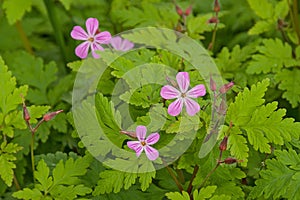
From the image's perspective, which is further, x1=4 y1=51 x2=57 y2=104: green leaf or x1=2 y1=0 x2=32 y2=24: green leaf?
x1=2 y1=0 x2=32 y2=24: green leaf

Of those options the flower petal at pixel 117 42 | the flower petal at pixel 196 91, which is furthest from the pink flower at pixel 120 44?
the flower petal at pixel 196 91

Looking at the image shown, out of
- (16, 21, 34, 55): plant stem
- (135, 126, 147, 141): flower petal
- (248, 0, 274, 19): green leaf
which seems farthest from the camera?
(16, 21, 34, 55): plant stem

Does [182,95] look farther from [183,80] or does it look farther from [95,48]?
[95,48]

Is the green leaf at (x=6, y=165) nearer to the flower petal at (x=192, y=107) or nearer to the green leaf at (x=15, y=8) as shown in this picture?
the flower petal at (x=192, y=107)

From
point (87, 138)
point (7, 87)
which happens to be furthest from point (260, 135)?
point (7, 87)

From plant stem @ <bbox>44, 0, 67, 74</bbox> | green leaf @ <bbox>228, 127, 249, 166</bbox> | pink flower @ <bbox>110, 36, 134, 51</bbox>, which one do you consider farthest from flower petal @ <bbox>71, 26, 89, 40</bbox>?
plant stem @ <bbox>44, 0, 67, 74</bbox>

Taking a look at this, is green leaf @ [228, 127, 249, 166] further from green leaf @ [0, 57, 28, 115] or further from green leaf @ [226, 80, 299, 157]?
green leaf @ [0, 57, 28, 115]

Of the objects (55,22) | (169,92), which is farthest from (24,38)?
(169,92)
